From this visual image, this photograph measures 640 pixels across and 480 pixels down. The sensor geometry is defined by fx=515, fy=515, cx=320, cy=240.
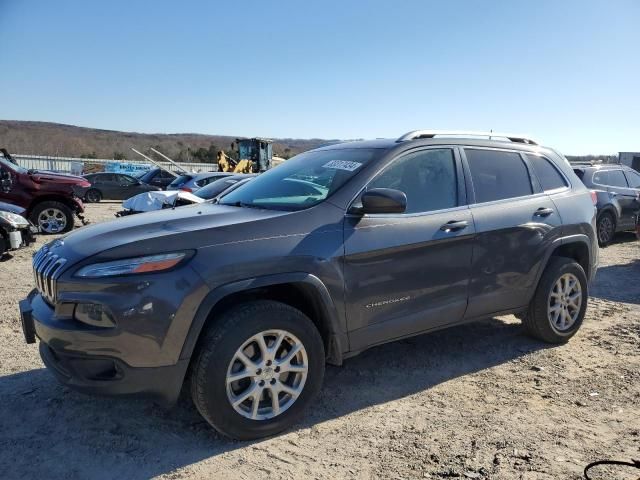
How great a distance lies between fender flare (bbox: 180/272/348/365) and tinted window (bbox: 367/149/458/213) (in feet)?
2.89

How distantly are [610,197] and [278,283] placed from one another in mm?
10005

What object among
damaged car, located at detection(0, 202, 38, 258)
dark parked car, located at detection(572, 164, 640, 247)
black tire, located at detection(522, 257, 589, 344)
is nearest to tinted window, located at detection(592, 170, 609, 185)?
dark parked car, located at detection(572, 164, 640, 247)

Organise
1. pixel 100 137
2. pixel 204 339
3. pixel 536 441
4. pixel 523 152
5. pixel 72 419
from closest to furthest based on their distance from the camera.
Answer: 1. pixel 204 339
2. pixel 536 441
3. pixel 72 419
4. pixel 523 152
5. pixel 100 137

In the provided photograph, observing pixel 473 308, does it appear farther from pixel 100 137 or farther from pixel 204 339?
pixel 100 137

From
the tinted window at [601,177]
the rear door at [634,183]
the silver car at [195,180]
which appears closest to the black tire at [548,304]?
the tinted window at [601,177]

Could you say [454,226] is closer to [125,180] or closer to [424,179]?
[424,179]

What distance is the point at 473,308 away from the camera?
4035mm

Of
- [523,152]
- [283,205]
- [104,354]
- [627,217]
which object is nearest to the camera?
[104,354]

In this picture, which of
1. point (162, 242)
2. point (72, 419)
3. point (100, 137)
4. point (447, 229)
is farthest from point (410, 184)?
point (100, 137)

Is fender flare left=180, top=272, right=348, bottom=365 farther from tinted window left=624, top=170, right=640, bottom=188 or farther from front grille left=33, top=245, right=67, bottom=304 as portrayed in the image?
tinted window left=624, top=170, right=640, bottom=188

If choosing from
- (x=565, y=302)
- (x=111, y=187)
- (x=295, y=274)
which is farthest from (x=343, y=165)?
(x=111, y=187)

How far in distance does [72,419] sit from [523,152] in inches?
164

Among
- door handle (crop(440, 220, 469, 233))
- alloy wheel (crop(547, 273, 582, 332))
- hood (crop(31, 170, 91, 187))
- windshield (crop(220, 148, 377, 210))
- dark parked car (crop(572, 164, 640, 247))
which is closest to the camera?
windshield (crop(220, 148, 377, 210))

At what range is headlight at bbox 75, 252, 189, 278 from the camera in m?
2.77
